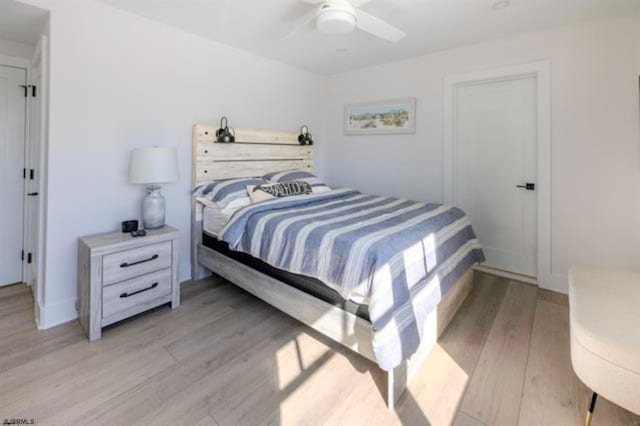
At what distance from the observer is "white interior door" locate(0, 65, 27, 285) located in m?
2.76

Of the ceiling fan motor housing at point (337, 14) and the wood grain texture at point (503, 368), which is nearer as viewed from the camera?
the wood grain texture at point (503, 368)

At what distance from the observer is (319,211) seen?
2.47 m

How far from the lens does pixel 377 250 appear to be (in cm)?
165

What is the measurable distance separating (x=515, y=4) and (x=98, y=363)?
3.80m

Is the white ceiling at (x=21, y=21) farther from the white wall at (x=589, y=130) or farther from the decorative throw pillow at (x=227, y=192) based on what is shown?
the white wall at (x=589, y=130)

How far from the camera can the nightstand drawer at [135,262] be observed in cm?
214

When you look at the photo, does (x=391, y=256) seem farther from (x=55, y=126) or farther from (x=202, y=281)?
(x=55, y=126)

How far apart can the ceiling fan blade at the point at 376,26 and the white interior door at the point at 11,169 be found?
3007 mm

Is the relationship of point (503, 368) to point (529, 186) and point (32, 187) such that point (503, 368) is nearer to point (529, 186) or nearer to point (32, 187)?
point (529, 186)

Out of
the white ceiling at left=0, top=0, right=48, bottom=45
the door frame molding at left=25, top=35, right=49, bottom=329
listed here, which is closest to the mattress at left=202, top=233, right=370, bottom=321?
the door frame molding at left=25, top=35, right=49, bottom=329

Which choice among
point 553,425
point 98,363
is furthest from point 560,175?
point 98,363

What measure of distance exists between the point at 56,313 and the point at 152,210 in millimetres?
978

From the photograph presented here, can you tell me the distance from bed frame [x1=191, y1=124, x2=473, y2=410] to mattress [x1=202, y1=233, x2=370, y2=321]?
1.1 inches

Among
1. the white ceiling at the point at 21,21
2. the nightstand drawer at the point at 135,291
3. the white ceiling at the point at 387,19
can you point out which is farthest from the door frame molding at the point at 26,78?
the nightstand drawer at the point at 135,291
